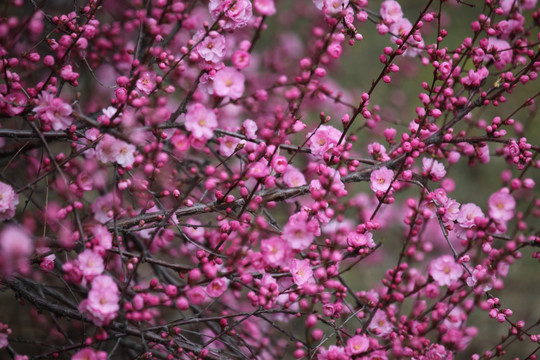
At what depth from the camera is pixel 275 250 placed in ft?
5.44

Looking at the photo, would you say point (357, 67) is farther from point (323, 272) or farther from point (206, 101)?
point (323, 272)

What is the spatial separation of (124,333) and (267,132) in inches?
35.2

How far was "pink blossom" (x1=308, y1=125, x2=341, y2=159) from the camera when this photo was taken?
2055 mm

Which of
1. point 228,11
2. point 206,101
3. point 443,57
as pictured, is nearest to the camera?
point 228,11

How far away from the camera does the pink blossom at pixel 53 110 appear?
172 centimetres

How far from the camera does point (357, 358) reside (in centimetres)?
171

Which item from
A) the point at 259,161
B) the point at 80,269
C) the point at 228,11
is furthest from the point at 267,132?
the point at 80,269

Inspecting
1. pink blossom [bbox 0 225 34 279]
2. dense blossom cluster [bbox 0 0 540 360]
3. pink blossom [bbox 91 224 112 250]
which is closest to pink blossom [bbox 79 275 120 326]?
dense blossom cluster [bbox 0 0 540 360]

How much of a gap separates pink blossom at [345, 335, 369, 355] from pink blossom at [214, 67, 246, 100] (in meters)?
1.04

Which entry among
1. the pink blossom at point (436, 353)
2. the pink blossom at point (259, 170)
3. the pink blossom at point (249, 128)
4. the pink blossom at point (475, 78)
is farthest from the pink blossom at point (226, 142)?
the pink blossom at point (436, 353)

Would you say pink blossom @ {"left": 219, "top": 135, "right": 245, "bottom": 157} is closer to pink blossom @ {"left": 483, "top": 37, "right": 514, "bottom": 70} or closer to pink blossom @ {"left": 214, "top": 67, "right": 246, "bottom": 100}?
pink blossom @ {"left": 214, "top": 67, "right": 246, "bottom": 100}

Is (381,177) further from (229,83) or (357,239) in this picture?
(229,83)

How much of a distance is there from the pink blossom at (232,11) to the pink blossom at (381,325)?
1399 millimetres

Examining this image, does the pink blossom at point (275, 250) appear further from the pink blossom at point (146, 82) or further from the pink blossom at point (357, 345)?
the pink blossom at point (146, 82)
